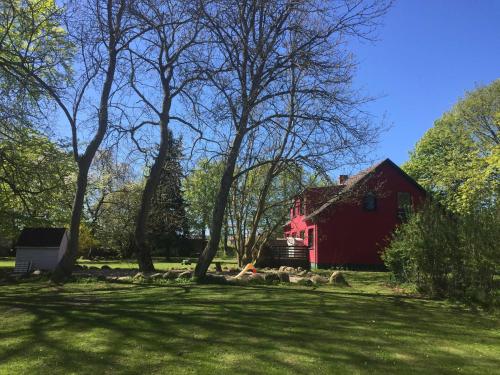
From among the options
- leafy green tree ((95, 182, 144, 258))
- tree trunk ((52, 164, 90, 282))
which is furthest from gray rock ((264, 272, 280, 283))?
leafy green tree ((95, 182, 144, 258))

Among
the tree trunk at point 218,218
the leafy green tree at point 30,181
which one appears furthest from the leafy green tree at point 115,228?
the tree trunk at point 218,218

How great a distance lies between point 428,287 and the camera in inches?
512

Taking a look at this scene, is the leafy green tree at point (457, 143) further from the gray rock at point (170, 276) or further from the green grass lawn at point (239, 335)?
the green grass lawn at point (239, 335)

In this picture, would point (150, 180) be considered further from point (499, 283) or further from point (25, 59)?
point (499, 283)

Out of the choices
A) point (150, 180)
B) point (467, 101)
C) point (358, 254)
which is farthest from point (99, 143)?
point (467, 101)

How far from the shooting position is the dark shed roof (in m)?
24.3

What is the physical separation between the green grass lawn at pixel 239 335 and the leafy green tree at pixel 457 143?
16.2m

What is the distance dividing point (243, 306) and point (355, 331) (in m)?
2.93

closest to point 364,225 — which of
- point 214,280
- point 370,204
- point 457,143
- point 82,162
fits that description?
point 370,204

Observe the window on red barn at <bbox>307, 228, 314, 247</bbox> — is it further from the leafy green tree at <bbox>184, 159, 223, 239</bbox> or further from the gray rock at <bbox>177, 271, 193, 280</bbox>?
the gray rock at <bbox>177, 271, 193, 280</bbox>

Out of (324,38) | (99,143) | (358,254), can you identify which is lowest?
(358,254)

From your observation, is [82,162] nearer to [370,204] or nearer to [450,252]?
[450,252]

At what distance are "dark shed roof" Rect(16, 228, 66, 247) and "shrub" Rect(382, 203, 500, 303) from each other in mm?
17984

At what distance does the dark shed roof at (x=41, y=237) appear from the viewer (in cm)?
2433
